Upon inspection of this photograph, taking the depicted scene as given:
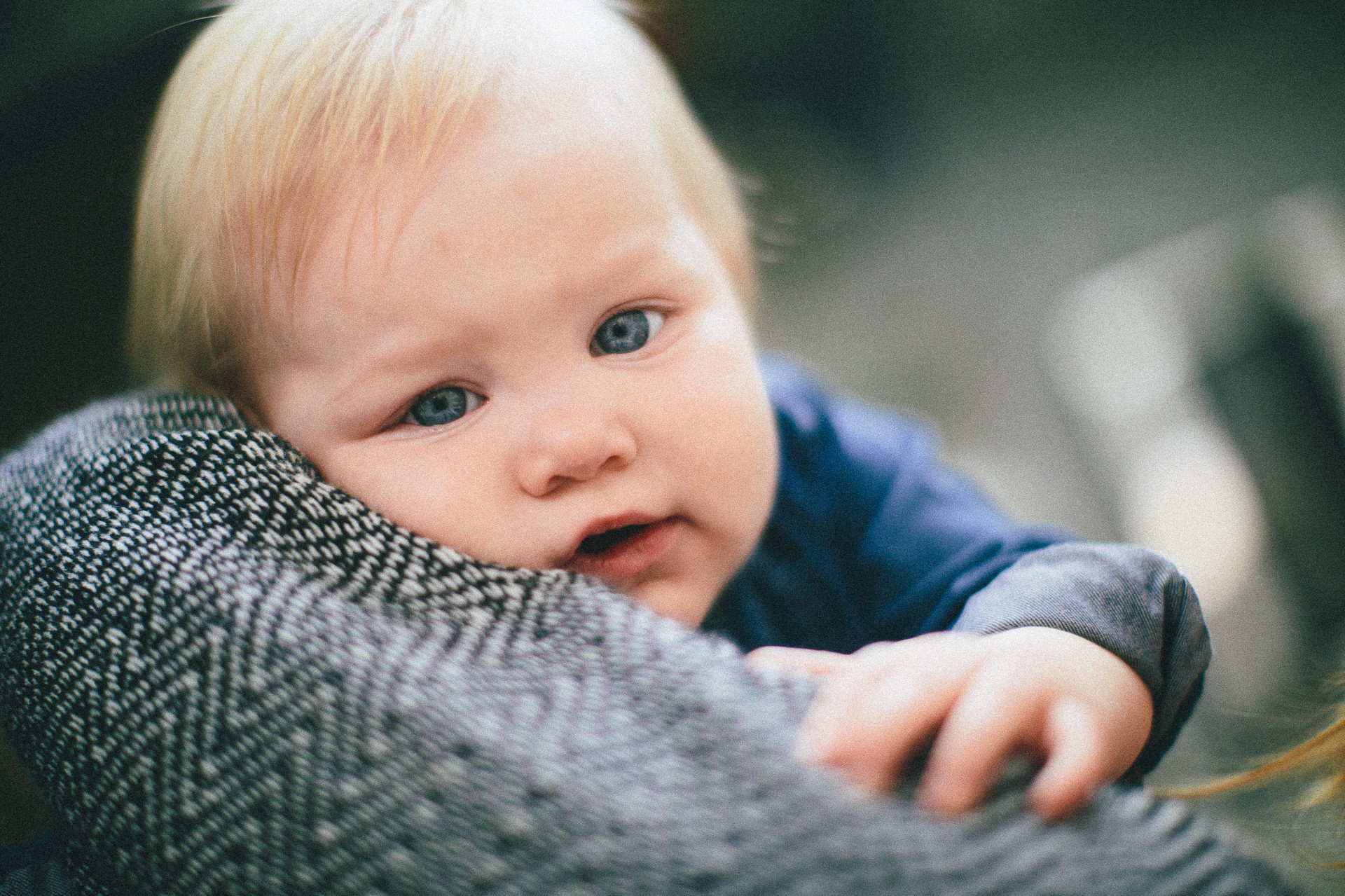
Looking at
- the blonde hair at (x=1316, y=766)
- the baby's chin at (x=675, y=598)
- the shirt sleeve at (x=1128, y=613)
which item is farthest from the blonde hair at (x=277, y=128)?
the blonde hair at (x=1316, y=766)

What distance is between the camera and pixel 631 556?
378 millimetres

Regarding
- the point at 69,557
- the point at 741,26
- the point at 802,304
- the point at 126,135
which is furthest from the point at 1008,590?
the point at 741,26

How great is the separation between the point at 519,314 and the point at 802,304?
104 centimetres

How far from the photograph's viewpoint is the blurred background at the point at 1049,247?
2.11ft

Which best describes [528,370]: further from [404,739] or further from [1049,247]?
[1049,247]

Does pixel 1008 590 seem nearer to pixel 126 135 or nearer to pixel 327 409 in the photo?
pixel 327 409

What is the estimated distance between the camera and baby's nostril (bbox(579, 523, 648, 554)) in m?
0.38

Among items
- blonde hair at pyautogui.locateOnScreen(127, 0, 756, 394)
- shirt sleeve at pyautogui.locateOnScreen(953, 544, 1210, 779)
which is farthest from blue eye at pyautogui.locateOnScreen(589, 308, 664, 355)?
shirt sleeve at pyautogui.locateOnScreen(953, 544, 1210, 779)

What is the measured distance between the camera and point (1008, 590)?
0.40 meters

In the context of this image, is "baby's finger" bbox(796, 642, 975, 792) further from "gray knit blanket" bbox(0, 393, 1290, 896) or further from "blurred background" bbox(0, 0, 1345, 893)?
"blurred background" bbox(0, 0, 1345, 893)

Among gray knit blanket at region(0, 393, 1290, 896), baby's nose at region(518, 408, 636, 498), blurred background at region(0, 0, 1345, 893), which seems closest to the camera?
gray knit blanket at region(0, 393, 1290, 896)

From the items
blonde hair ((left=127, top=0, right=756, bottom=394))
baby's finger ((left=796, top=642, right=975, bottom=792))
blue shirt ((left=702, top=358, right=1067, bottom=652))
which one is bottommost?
blue shirt ((left=702, top=358, right=1067, bottom=652))

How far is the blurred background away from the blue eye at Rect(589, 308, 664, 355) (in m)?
0.35

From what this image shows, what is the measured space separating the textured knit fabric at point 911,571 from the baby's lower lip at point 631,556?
0.45 feet
